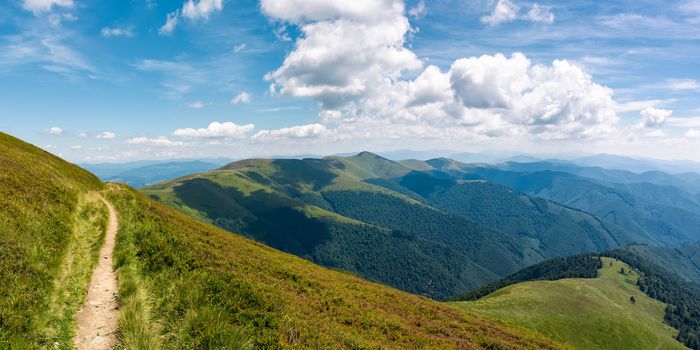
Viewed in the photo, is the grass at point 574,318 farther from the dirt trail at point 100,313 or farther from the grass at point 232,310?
the dirt trail at point 100,313

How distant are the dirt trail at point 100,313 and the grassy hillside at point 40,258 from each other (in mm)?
384

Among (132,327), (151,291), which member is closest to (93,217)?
(151,291)

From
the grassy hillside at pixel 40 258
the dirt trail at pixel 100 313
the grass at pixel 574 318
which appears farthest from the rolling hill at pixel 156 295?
the grass at pixel 574 318

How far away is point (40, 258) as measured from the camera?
15.2 meters

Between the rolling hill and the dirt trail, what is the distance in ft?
1.21

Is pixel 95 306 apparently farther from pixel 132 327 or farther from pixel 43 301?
pixel 132 327

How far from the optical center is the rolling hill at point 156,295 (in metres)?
11.7

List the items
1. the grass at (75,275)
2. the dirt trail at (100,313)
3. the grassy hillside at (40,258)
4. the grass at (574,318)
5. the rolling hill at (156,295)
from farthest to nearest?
the grass at (574,318) → the rolling hill at (156,295) → the dirt trail at (100,313) → the grass at (75,275) → the grassy hillside at (40,258)

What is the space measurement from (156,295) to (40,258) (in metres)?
5.58

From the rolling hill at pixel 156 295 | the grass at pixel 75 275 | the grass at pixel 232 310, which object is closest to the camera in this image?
the grass at pixel 75 275

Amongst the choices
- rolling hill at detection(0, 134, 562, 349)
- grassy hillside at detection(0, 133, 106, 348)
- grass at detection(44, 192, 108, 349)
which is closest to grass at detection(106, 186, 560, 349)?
rolling hill at detection(0, 134, 562, 349)

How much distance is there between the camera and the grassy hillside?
10727mm

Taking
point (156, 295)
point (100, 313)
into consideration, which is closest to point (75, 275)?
point (100, 313)

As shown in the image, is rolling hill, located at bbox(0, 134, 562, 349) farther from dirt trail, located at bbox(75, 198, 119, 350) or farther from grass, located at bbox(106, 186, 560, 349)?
dirt trail, located at bbox(75, 198, 119, 350)
